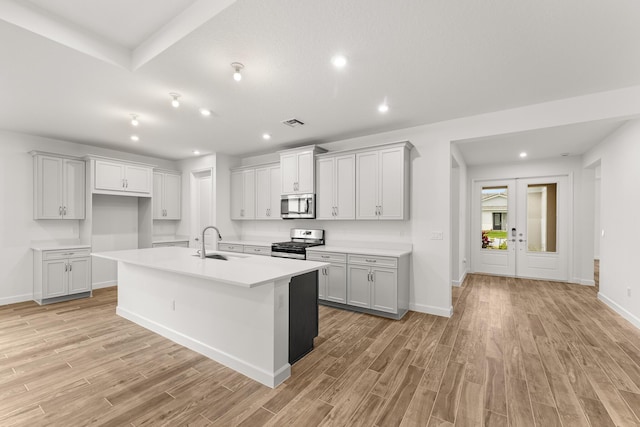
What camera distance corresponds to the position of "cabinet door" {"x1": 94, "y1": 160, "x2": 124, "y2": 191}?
17.0 ft

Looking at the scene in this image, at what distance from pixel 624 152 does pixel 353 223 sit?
3821 mm

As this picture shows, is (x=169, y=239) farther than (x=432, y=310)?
Yes

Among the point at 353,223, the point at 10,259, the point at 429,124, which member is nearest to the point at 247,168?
the point at 353,223

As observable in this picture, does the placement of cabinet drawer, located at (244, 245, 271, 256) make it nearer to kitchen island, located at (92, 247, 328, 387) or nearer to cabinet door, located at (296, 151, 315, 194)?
cabinet door, located at (296, 151, 315, 194)

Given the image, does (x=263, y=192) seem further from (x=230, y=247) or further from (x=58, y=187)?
(x=58, y=187)

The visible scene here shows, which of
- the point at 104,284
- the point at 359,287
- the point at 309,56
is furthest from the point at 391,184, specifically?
the point at 104,284

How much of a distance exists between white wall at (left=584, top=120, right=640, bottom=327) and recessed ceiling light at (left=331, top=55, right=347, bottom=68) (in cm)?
384

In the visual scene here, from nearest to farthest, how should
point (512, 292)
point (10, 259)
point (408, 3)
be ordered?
point (408, 3) → point (10, 259) → point (512, 292)

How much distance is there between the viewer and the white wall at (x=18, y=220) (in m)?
4.52

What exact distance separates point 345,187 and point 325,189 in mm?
375

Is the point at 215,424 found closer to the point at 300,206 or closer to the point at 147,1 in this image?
the point at 147,1

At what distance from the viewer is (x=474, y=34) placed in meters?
2.15

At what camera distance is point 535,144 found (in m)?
4.98

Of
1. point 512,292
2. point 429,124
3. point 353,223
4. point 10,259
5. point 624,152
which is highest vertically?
point 429,124
